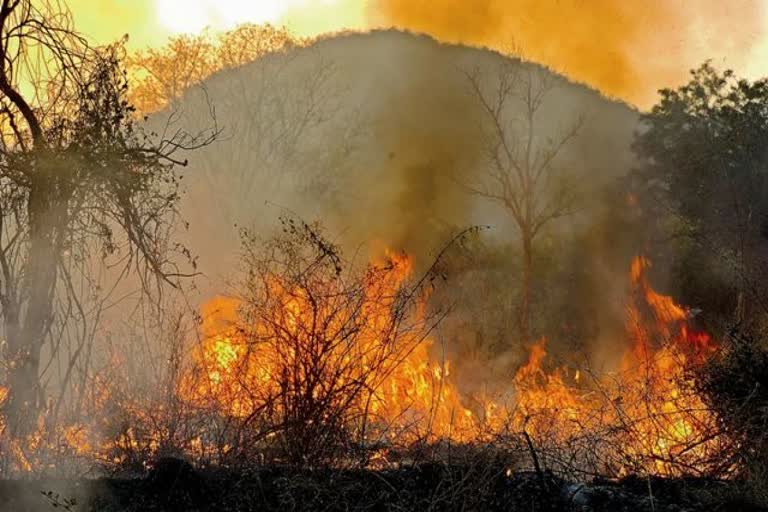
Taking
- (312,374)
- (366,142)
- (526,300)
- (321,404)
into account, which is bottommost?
(321,404)

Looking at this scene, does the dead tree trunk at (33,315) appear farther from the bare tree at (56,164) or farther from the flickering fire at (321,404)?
the flickering fire at (321,404)

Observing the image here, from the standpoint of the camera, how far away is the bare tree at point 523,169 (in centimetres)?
3061

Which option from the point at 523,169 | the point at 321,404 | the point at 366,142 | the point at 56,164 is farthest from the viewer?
the point at 366,142

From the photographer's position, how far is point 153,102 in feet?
116

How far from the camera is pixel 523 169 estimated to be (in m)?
34.8

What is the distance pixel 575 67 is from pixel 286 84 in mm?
14846

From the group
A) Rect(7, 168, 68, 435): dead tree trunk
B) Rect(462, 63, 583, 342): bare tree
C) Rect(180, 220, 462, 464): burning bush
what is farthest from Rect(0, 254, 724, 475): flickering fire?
Rect(462, 63, 583, 342): bare tree

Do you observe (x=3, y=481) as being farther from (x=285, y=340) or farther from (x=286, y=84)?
(x=286, y=84)

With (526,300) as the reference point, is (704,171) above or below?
above

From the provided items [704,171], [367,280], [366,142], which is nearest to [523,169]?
[704,171]

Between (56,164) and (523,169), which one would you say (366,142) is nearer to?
(523,169)

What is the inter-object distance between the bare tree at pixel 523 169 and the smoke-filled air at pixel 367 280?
234 millimetres

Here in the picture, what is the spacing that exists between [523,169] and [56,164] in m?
29.1

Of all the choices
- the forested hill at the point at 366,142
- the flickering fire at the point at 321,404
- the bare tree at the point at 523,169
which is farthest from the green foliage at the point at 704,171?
the flickering fire at the point at 321,404
